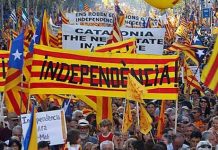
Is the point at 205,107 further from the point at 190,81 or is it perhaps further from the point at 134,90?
the point at 134,90

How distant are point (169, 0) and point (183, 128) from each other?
2.22 metres

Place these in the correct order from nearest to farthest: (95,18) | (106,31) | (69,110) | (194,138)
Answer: (194,138), (69,110), (106,31), (95,18)

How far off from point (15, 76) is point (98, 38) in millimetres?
4850

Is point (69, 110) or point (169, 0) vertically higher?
point (169, 0)

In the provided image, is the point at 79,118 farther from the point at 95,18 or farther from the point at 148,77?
the point at 95,18

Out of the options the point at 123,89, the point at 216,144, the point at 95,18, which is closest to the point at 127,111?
the point at 123,89

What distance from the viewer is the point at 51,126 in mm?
Result: 10664

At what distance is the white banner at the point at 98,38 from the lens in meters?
16.5

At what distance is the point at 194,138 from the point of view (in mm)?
11156

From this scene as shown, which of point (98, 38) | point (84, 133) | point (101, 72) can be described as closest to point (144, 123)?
point (84, 133)

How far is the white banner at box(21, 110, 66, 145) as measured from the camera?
1052 cm

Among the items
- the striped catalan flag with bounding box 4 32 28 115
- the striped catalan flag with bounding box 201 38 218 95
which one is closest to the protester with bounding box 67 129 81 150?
the striped catalan flag with bounding box 201 38 218 95

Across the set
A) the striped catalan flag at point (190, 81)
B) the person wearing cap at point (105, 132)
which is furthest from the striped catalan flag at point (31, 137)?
the striped catalan flag at point (190, 81)

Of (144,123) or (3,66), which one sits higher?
(3,66)
